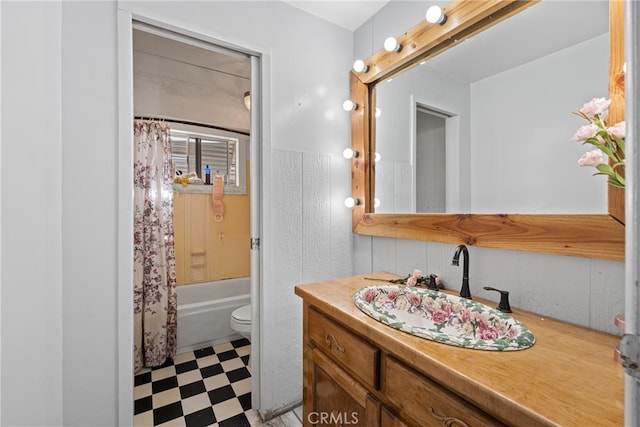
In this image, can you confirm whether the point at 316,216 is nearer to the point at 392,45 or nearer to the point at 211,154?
the point at 392,45

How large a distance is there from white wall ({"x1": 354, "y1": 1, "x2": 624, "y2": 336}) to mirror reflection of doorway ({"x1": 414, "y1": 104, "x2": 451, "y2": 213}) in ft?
0.70

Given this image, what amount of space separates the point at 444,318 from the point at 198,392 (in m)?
1.60

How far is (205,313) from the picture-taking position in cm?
238

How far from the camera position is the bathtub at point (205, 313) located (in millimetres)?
2289

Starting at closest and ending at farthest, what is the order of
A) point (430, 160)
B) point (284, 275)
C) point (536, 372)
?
point (536, 372) < point (430, 160) < point (284, 275)

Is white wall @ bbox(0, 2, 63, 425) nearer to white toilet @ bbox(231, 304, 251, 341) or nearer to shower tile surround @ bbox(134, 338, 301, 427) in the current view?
shower tile surround @ bbox(134, 338, 301, 427)

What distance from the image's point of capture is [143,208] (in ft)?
7.09

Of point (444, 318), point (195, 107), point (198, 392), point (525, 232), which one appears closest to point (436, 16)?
point (525, 232)

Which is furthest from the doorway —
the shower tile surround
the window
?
the shower tile surround

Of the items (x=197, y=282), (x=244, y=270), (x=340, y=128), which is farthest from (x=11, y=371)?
(x=244, y=270)

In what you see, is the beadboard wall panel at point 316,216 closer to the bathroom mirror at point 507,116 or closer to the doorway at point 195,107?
the doorway at point 195,107

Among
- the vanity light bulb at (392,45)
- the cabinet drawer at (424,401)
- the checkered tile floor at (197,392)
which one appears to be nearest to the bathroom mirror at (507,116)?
the vanity light bulb at (392,45)

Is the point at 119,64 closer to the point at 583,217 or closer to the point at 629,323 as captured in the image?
the point at 629,323

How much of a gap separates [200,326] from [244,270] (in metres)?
0.71
